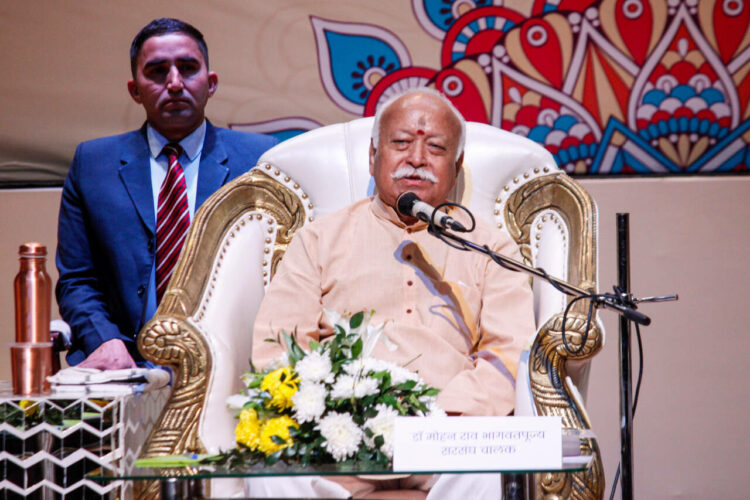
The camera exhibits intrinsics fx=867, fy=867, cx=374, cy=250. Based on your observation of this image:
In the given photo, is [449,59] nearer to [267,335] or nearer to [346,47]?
[346,47]

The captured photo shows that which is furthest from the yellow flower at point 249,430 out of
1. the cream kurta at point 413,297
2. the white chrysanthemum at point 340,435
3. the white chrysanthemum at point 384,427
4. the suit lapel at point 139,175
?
the suit lapel at point 139,175

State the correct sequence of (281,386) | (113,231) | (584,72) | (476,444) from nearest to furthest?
(476,444), (281,386), (113,231), (584,72)

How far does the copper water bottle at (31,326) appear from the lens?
243cm

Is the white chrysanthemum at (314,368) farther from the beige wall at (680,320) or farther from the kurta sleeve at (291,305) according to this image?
the beige wall at (680,320)

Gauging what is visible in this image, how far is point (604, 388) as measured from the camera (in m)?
3.94

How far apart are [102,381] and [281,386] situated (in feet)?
2.55

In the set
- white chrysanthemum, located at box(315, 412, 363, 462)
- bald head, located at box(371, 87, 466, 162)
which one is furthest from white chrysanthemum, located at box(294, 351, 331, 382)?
bald head, located at box(371, 87, 466, 162)

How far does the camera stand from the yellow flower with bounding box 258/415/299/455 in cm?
187

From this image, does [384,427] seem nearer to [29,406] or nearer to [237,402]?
[237,402]

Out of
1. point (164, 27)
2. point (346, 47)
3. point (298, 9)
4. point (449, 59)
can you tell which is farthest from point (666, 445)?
point (164, 27)

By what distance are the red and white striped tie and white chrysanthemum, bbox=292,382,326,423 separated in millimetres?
1614

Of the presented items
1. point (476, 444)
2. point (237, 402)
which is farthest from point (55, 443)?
point (476, 444)

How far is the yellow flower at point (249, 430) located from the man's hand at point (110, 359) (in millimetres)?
873

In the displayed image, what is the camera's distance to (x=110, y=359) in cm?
270
